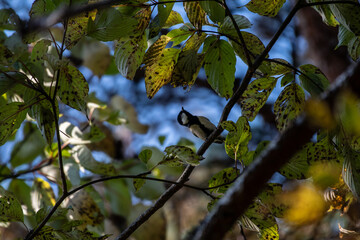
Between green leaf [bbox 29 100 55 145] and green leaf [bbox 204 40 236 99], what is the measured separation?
1.00 ft

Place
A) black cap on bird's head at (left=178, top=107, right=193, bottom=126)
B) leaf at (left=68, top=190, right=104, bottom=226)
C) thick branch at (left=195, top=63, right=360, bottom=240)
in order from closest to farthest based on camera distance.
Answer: thick branch at (left=195, top=63, right=360, bottom=240) < leaf at (left=68, top=190, right=104, bottom=226) < black cap on bird's head at (left=178, top=107, right=193, bottom=126)

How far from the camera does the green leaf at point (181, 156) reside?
0.64 m

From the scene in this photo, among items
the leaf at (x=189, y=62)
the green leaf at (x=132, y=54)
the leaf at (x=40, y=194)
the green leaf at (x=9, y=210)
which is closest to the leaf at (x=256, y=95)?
the leaf at (x=189, y=62)

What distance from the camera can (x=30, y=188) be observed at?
46.7 inches

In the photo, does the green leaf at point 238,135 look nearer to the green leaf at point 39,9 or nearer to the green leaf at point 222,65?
the green leaf at point 222,65

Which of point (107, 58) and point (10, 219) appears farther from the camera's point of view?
point (107, 58)

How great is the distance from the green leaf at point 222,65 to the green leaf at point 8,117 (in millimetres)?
356

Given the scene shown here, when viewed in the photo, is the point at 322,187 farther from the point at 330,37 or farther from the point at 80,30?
the point at 330,37

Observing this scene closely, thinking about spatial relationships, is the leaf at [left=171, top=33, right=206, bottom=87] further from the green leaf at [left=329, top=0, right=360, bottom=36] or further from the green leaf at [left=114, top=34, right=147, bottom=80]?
the green leaf at [left=329, top=0, right=360, bottom=36]

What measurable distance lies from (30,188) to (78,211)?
224 mm

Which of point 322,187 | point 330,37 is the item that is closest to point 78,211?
point 322,187

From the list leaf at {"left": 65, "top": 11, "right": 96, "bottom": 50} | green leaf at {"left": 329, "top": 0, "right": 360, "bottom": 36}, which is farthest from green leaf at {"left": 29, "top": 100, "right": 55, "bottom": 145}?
green leaf at {"left": 329, "top": 0, "right": 360, "bottom": 36}

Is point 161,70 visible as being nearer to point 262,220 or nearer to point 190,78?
point 190,78

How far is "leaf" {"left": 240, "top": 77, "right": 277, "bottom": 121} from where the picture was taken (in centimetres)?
77
